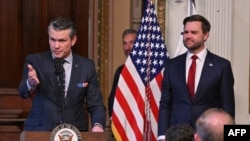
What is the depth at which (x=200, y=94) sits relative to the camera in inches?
256

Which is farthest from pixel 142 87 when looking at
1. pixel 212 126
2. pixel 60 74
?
pixel 212 126

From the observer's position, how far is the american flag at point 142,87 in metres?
7.65

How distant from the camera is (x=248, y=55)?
816 cm

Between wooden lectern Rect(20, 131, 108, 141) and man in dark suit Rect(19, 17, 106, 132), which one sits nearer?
wooden lectern Rect(20, 131, 108, 141)

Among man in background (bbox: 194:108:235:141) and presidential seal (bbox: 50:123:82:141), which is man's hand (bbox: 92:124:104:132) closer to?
presidential seal (bbox: 50:123:82:141)

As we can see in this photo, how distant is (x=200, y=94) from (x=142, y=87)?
1.32 m

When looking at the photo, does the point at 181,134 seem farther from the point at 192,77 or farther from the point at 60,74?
the point at 192,77

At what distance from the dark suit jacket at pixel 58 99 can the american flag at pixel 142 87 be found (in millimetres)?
1924

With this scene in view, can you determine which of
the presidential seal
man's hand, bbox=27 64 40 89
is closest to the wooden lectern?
the presidential seal

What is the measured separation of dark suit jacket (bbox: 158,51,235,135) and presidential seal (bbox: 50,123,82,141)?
172cm

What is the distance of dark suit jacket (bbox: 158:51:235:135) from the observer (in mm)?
6484

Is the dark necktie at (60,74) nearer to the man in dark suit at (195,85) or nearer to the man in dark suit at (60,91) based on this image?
the man in dark suit at (60,91)

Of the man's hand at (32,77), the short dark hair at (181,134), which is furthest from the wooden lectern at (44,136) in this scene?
the short dark hair at (181,134)

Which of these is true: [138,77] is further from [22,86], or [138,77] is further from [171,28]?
[22,86]
